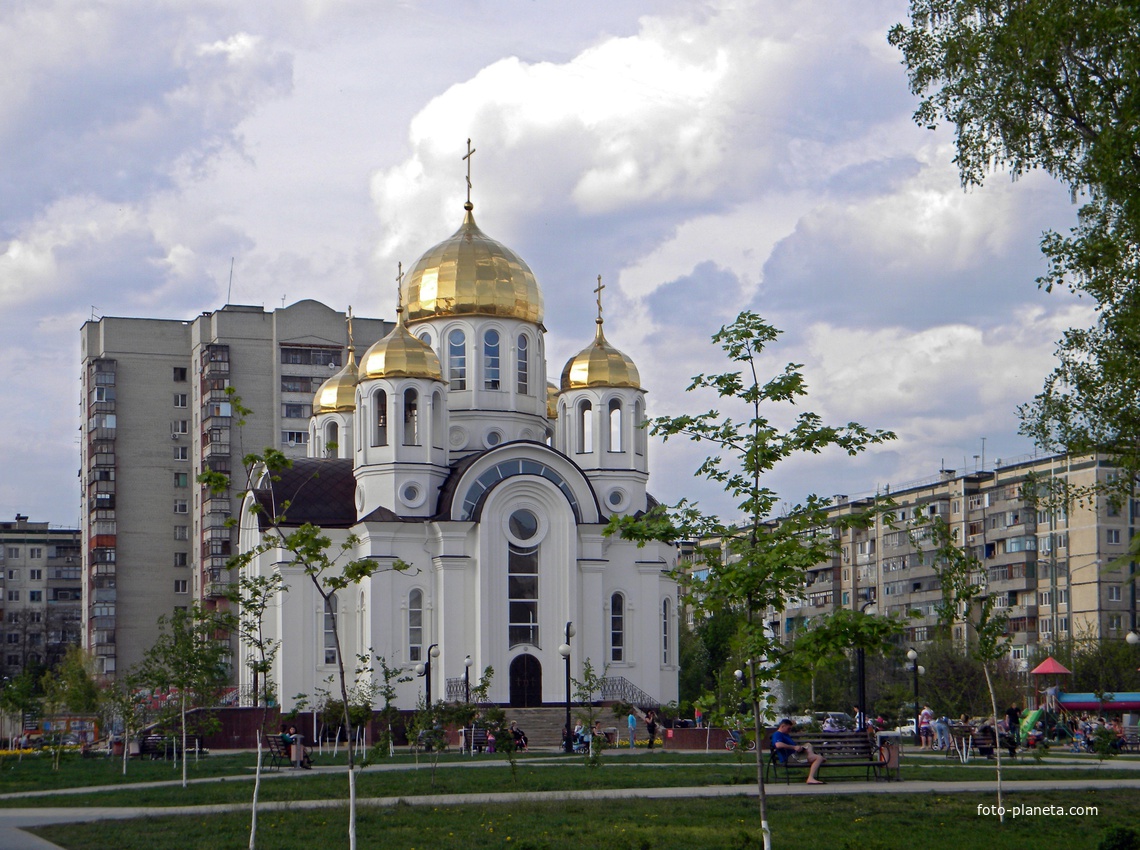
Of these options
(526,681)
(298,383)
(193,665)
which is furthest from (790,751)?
(298,383)

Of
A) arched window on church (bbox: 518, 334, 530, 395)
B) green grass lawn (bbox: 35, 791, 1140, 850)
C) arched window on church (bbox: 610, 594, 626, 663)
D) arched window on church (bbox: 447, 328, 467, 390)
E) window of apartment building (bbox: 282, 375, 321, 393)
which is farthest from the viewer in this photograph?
window of apartment building (bbox: 282, 375, 321, 393)

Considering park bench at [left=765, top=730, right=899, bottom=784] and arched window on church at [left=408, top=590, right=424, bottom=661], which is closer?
park bench at [left=765, top=730, right=899, bottom=784]

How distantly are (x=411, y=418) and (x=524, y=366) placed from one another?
5.01 meters

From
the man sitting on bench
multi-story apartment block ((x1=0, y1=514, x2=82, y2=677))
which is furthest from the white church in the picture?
multi-story apartment block ((x1=0, y1=514, x2=82, y2=677))

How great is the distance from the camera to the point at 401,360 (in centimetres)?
4578

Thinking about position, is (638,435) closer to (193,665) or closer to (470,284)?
(470,284)

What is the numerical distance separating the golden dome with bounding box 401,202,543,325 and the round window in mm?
6931

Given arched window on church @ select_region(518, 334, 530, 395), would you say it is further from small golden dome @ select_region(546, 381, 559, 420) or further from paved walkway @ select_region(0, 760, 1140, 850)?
paved walkway @ select_region(0, 760, 1140, 850)

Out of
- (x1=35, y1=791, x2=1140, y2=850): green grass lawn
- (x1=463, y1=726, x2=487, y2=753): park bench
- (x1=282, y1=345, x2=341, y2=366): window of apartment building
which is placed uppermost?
(x1=282, y1=345, x2=341, y2=366): window of apartment building

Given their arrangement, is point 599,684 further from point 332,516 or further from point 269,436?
point 269,436

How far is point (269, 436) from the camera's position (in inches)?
3206

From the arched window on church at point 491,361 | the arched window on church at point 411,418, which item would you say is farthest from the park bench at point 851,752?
the arched window on church at point 491,361

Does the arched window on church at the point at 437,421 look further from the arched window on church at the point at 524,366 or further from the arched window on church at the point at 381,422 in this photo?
the arched window on church at the point at 524,366

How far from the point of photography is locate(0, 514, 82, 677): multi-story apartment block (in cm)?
9594
